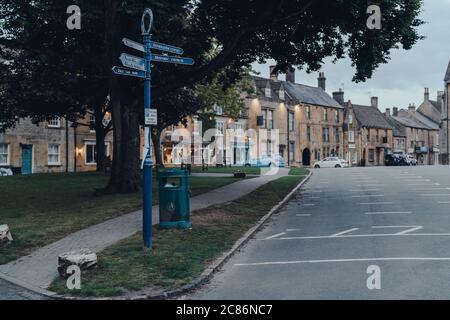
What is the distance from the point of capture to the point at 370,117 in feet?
291

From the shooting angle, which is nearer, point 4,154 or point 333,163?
point 4,154

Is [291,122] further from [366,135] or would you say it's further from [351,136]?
[366,135]

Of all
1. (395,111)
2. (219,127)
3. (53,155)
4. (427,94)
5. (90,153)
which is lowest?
(53,155)

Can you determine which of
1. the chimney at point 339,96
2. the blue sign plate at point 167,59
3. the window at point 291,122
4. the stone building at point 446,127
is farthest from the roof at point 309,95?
the blue sign plate at point 167,59

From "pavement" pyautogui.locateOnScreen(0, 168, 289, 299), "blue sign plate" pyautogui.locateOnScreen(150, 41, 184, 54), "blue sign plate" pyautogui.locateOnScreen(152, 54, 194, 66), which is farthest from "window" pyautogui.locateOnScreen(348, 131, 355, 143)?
"blue sign plate" pyautogui.locateOnScreen(150, 41, 184, 54)

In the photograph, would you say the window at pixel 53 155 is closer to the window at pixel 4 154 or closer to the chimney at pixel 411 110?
the window at pixel 4 154

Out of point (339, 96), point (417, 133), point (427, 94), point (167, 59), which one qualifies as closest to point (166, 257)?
point (167, 59)

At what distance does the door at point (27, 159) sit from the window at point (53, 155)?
175 centimetres

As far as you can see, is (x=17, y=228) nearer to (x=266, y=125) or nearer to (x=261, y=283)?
(x=261, y=283)

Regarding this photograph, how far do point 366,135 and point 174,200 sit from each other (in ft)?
253

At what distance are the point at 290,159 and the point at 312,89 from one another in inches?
517

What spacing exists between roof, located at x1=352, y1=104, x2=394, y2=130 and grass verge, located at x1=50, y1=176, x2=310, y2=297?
73.7 m

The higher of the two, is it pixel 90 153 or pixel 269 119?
pixel 269 119
